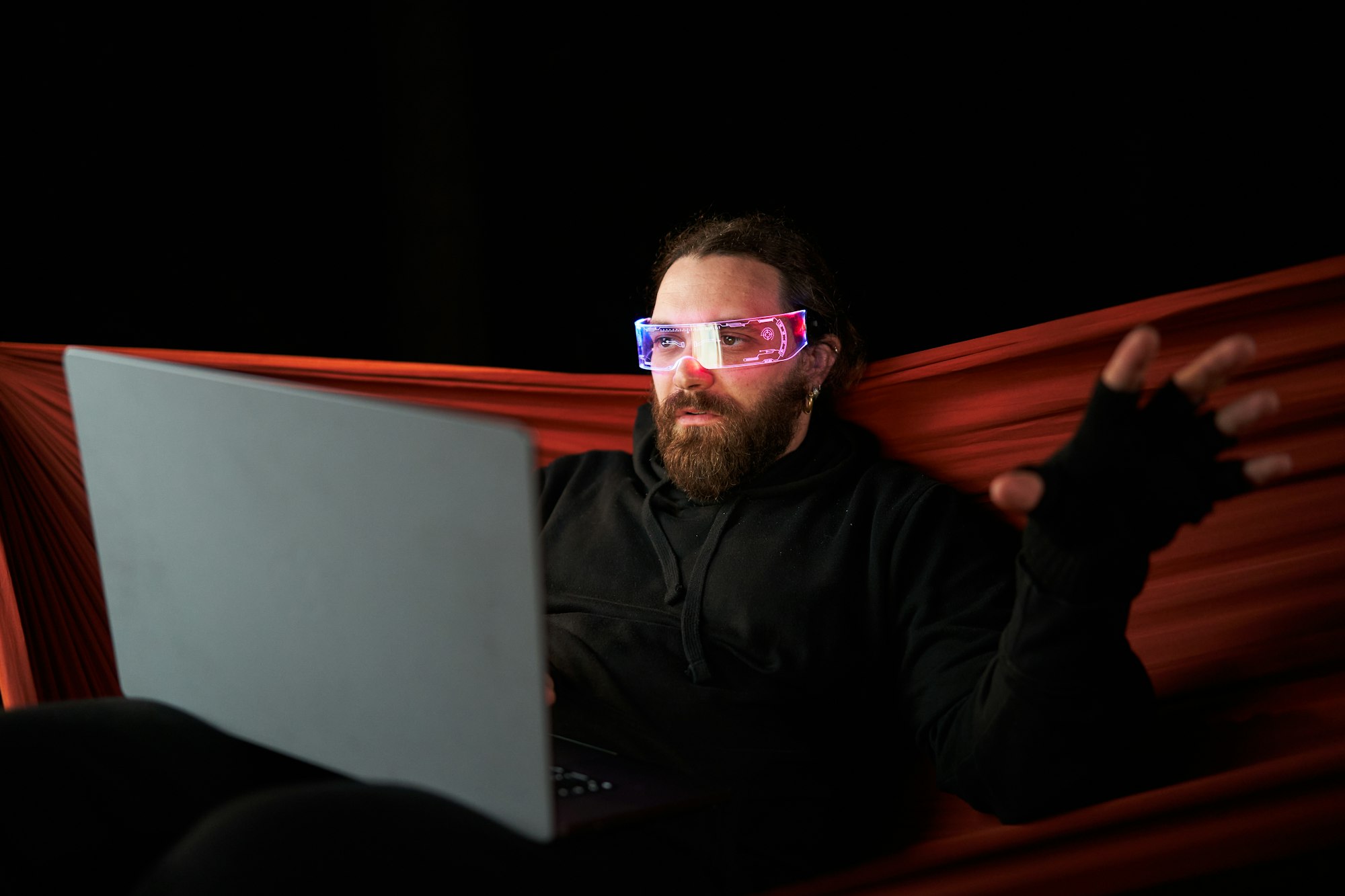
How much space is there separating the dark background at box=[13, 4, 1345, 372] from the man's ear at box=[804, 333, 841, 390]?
1.46 feet

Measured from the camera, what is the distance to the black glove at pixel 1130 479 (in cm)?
98

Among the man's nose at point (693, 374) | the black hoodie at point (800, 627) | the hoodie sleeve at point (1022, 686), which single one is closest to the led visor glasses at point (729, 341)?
the man's nose at point (693, 374)

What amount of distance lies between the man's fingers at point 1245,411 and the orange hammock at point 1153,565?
1.56 ft

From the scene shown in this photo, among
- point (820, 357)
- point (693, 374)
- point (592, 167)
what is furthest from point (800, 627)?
point (592, 167)

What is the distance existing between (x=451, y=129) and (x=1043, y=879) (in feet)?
8.27

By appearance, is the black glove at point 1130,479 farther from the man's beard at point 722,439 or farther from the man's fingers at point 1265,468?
the man's beard at point 722,439

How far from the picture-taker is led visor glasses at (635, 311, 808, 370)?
5.87 feet

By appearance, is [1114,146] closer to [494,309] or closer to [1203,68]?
[1203,68]

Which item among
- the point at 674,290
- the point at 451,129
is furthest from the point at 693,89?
the point at 674,290

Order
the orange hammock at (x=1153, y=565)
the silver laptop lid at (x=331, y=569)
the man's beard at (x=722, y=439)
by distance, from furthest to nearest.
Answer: the man's beard at (x=722, y=439) → the orange hammock at (x=1153, y=565) → the silver laptop lid at (x=331, y=569)

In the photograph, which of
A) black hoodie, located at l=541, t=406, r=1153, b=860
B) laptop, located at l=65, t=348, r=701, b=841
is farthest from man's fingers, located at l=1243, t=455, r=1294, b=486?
laptop, located at l=65, t=348, r=701, b=841

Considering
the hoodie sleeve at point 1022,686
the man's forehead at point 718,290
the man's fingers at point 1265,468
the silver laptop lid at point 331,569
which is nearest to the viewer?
the silver laptop lid at point 331,569

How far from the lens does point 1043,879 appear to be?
4.01ft

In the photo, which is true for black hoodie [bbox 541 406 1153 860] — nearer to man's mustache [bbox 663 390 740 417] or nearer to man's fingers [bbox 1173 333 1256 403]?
man's mustache [bbox 663 390 740 417]
